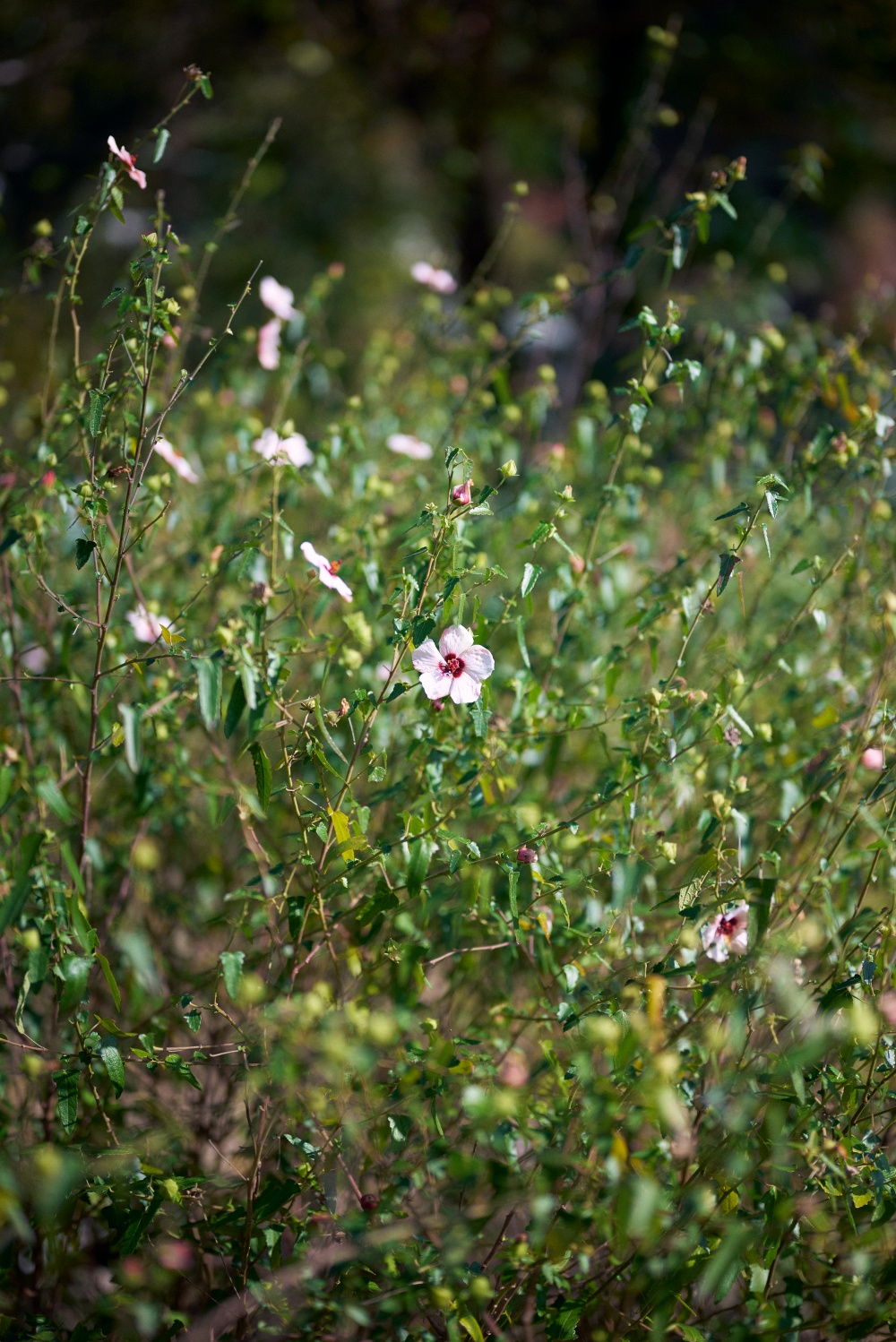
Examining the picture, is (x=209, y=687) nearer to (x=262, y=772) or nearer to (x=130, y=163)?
(x=262, y=772)

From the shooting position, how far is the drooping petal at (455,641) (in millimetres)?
1263

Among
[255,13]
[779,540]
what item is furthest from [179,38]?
[779,540]

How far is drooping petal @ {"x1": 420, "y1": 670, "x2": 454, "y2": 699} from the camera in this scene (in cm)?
127

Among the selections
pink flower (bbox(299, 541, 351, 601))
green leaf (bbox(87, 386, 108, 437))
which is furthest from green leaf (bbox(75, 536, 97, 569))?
pink flower (bbox(299, 541, 351, 601))

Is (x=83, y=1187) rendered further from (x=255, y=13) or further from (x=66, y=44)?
(x=255, y=13)

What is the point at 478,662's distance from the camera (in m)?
1.31

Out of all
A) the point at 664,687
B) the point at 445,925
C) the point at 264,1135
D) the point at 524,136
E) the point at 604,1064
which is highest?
the point at 664,687

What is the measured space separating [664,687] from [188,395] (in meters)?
1.62

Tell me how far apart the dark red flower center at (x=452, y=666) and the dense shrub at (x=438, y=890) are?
1 cm

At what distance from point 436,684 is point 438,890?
357 mm

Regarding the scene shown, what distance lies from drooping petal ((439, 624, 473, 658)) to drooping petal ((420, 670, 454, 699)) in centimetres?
3

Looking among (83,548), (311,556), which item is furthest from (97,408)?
(311,556)

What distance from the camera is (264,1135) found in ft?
4.38

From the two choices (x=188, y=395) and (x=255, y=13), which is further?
(x=255, y=13)
